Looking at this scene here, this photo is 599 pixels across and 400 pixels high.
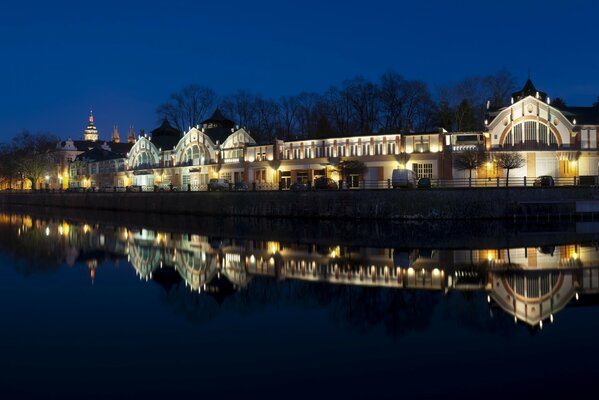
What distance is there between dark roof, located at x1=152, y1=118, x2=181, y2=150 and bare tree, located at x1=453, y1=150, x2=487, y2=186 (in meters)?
50.2

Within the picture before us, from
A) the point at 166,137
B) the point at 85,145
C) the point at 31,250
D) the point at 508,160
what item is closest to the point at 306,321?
the point at 31,250

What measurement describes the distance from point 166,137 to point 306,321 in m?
81.8

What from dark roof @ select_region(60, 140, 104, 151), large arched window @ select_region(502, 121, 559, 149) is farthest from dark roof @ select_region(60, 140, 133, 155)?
large arched window @ select_region(502, 121, 559, 149)

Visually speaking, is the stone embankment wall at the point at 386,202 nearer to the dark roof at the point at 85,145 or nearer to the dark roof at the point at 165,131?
the dark roof at the point at 165,131

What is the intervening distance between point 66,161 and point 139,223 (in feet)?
281

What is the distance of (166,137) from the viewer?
9388 centimetres

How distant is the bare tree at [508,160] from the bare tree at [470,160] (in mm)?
1450

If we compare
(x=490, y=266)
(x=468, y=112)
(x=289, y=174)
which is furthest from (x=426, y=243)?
(x=468, y=112)

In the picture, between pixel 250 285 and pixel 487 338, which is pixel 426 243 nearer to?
pixel 250 285

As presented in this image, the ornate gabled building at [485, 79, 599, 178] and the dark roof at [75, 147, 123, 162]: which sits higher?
the dark roof at [75, 147, 123, 162]

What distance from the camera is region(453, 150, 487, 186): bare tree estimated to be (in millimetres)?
54594

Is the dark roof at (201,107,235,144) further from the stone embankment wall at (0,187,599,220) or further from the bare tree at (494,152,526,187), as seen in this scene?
the bare tree at (494,152,526,187)

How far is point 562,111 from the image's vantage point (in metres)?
59.7

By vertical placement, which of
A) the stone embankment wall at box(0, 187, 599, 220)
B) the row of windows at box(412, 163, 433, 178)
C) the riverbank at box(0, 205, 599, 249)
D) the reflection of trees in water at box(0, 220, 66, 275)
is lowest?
the reflection of trees in water at box(0, 220, 66, 275)
